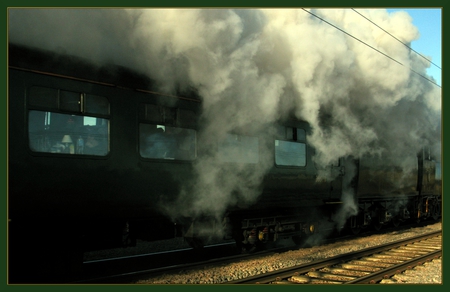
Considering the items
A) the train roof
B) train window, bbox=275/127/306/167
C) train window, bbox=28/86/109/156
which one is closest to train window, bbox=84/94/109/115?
train window, bbox=28/86/109/156

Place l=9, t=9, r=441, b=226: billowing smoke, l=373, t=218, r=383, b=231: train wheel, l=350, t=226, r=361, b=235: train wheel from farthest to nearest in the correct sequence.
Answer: l=373, t=218, r=383, b=231: train wheel < l=350, t=226, r=361, b=235: train wheel < l=9, t=9, r=441, b=226: billowing smoke

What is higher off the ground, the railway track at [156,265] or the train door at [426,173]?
the train door at [426,173]

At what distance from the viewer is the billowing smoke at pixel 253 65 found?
19.1ft

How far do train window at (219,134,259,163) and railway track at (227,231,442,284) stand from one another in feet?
5.85

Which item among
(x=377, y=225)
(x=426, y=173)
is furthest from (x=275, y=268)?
(x=426, y=173)

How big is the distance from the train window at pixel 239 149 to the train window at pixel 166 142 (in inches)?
21.1

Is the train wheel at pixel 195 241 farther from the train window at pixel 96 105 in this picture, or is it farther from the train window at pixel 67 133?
the train window at pixel 96 105

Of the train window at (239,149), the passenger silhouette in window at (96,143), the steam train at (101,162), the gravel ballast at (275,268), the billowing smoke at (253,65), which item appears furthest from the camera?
the train window at (239,149)

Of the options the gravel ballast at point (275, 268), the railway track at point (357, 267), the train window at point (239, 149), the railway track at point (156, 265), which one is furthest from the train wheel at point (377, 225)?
the train window at point (239, 149)

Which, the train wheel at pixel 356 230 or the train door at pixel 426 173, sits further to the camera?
the train door at pixel 426 173

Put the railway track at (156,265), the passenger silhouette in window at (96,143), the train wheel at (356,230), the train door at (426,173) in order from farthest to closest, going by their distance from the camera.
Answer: the train door at (426,173) < the train wheel at (356,230) < the railway track at (156,265) < the passenger silhouette in window at (96,143)

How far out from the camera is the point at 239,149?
727cm

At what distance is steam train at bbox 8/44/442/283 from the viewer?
512 centimetres

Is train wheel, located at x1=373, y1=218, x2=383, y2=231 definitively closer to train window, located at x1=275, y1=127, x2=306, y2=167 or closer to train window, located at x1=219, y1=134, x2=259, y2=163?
train window, located at x1=275, y1=127, x2=306, y2=167
